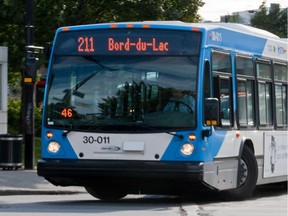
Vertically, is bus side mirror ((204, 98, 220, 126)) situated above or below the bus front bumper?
above

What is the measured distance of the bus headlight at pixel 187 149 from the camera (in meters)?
15.1

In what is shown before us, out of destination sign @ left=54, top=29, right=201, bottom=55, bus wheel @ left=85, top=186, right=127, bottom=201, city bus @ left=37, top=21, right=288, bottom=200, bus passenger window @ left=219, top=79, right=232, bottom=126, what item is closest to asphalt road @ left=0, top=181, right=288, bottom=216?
bus wheel @ left=85, top=186, right=127, bottom=201

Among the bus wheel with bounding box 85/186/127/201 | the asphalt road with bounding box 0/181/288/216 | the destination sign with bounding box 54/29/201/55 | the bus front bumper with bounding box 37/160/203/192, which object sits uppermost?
the destination sign with bounding box 54/29/201/55

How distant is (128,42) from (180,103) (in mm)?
1390

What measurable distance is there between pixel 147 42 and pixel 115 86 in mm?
912

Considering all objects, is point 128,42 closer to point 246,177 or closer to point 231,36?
point 231,36

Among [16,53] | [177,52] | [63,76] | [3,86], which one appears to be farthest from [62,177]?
[16,53]

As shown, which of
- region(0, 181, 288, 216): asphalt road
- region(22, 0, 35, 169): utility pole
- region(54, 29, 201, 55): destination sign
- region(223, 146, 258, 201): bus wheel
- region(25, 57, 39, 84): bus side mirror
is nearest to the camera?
region(0, 181, 288, 216): asphalt road

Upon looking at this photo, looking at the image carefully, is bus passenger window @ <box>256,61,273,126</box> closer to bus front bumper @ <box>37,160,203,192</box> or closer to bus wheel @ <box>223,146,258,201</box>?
bus wheel @ <box>223,146,258,201</box>

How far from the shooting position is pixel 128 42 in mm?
15781

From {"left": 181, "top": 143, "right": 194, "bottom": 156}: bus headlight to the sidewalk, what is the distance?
5657 millimetres

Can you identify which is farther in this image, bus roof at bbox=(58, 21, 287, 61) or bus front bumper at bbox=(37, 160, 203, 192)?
bus roof at bbox=(58, 21, 287, 61)

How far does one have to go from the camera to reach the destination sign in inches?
614

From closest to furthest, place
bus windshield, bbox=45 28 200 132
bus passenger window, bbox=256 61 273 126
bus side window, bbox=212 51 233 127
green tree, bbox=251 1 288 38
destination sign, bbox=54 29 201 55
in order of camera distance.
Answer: bus windshield, bbox=45 28 200 132
destination sign, bbox=54 29 201 55
bus side window, bbox=212 51 233 127
bus passenger window, bbox=256 61 273 126
green tree, bbox=251 1 288 38
